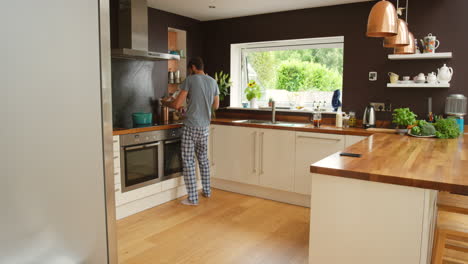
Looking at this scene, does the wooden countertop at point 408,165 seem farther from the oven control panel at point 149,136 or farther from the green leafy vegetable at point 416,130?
the oven control panel at point 149,136

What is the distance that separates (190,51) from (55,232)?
174 inches

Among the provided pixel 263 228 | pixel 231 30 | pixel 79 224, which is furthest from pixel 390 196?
pixel 231 30

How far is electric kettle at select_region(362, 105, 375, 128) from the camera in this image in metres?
3.80

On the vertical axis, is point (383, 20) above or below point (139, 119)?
above

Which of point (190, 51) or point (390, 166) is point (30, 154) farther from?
point (190, 51)

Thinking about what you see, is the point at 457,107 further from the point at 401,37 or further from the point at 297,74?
the point at 297,74

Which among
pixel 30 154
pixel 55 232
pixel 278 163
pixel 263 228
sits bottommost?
pixel 263 228

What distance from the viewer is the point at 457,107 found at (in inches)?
137

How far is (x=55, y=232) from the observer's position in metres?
0.88

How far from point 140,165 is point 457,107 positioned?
10.5ft

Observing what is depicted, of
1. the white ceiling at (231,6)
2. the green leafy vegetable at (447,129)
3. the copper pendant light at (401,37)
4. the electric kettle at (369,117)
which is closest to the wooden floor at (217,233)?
the electric kettle at (369,117)

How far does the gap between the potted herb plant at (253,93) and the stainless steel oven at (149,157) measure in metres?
1.26

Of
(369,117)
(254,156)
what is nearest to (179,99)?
(254,156)

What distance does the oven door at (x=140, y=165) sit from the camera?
138 inches
